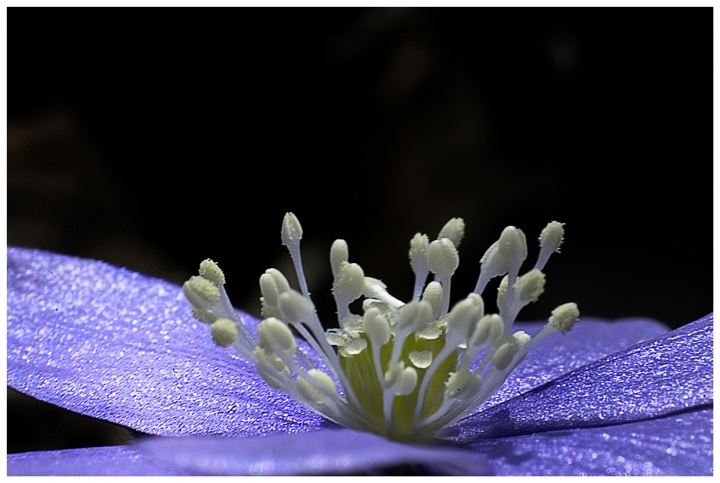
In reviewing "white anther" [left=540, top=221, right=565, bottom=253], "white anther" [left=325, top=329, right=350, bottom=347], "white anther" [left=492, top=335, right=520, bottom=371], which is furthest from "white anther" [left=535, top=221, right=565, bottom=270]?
"white anther" [left=325, top=329, right=350, bottom=347]

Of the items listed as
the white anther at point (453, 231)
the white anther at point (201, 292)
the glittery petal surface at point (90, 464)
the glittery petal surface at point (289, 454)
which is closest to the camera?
the glittery petal surface at point (289, 454)

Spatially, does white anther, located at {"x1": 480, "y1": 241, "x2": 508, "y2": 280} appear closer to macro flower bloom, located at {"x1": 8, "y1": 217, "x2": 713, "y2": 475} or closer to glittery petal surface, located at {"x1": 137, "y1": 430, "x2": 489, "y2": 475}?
macro flower bloom, located at {"x1": 8, "y1": 217, "x2": 713, "y2": 475}

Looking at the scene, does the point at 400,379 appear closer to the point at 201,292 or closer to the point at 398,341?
the point at 398,341

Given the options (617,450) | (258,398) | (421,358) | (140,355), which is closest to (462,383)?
(421,358)

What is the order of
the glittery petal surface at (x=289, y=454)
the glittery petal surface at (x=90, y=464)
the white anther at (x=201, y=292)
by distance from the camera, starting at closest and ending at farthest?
the glittery petal surface at (x=289, y=454) → the glittery petal surface at (x=90, y=464) → the white anther at (x=201, y=292)

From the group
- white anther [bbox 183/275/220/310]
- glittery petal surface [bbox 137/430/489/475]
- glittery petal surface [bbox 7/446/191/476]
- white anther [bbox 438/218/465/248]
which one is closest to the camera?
glittery petal surface [bbox 137/430/489/475]

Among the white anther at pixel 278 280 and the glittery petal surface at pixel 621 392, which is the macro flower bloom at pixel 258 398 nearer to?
the glittery petal surface at pixel 621 392

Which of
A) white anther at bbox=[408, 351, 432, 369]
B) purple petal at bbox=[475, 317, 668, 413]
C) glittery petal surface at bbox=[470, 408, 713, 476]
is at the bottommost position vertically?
purple petal at bbox=[475, 317, 668, 413]

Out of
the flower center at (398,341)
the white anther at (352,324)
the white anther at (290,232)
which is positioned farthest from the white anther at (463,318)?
the white anther at (290,232)
